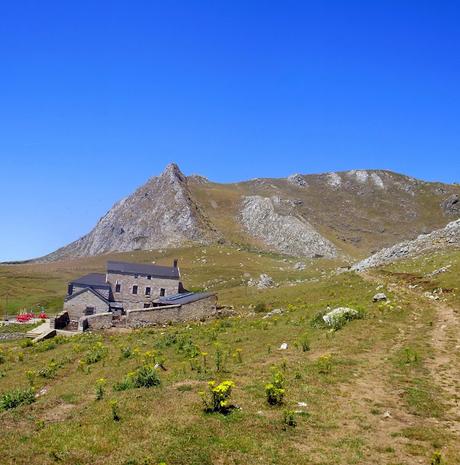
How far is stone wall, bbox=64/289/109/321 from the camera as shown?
66.6 m

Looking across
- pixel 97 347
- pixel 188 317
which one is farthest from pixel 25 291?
pixel 97 347

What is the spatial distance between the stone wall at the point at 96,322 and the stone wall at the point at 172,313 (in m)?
2.78

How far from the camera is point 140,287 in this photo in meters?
75.8

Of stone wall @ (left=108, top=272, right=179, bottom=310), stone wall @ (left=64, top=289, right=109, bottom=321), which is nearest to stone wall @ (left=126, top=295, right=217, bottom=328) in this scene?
stone wall @ (left=64, top=289, right=109, bottom=321)

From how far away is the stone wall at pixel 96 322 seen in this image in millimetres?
52562

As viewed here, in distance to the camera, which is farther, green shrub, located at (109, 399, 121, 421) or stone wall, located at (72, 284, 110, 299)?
stone wall, located at (72, 284, 110, 299)

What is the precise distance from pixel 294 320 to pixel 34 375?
19849mm

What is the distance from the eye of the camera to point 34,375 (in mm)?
28047

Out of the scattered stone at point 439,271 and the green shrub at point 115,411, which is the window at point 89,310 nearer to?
the scattered stone at point 439,271

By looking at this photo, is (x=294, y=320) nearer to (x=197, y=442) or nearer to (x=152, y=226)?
(x=197, y=442)

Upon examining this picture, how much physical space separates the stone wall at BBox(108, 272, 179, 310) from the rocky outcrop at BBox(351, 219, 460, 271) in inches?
1149

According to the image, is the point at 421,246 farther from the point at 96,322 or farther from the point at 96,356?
the point at 96,356

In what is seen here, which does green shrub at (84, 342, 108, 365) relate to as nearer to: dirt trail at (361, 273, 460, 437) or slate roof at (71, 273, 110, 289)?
dirt trail at (361, 273, 460, 437)

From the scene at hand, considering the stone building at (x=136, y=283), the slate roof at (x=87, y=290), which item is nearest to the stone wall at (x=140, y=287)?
A: the stone building at (x=136, y=283)
